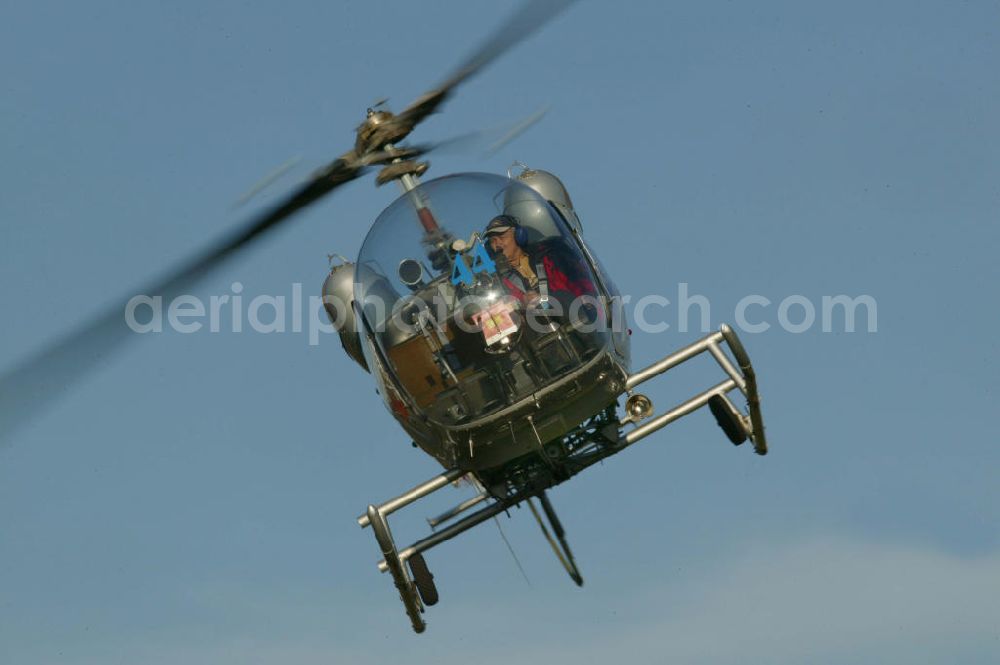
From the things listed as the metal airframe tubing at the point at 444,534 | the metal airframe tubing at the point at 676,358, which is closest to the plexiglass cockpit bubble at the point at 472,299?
the metal airframe tubing at the point at 676,358

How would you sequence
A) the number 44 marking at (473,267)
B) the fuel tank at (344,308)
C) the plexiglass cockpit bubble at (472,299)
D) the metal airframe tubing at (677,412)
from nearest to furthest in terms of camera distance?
the plexiglass cockpit bubble at (472,299), the number 44 marking at (473,267), the metal airframe tubing at (677,412), the fuel tank at (344,308)

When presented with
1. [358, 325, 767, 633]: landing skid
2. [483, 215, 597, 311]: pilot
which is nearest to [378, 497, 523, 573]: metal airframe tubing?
[358, 325, 767, 633]: landing skid

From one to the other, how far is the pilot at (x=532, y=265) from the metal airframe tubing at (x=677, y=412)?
6.66 feet

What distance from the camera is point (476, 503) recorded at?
72.6ft

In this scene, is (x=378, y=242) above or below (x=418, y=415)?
above

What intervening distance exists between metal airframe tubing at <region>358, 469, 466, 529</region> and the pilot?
308 centimetres

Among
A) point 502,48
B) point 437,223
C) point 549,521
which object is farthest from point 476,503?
point 502,48

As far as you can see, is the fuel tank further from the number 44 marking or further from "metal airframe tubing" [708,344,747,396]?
"metal airframe tubing" [708,344,747,396]

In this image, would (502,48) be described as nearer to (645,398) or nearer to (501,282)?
(501,282)

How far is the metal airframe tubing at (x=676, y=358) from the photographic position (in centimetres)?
2133

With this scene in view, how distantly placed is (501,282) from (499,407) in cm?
152

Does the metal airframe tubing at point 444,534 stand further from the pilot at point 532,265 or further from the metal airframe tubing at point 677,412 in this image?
the pilot at point 532,265

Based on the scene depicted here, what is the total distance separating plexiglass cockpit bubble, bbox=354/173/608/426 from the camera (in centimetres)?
1953

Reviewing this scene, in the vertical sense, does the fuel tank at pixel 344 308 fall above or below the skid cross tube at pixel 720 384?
above
